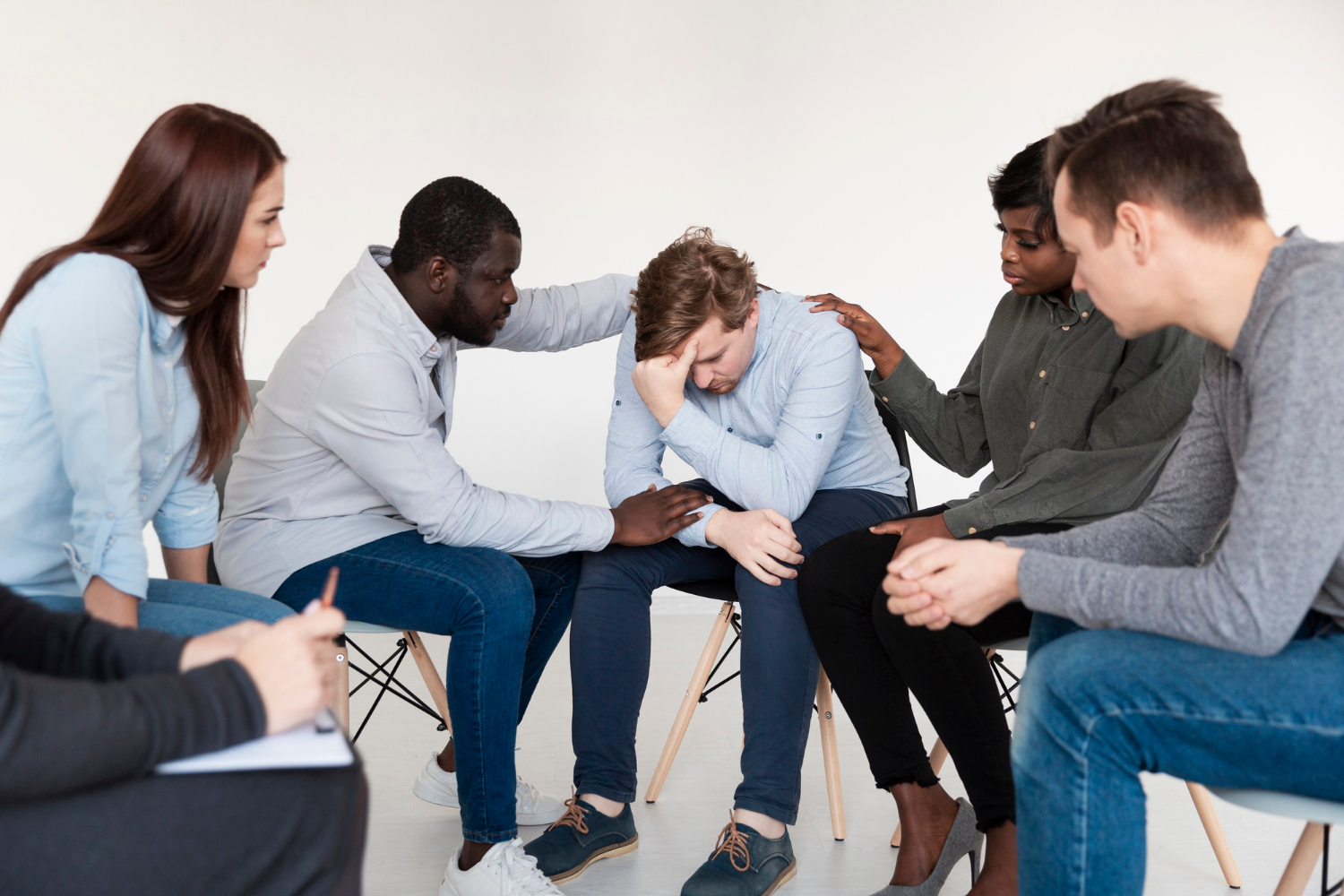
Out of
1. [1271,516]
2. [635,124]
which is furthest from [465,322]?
[635,124]

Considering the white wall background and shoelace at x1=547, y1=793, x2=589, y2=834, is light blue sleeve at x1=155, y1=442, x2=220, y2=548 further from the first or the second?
the white wall background

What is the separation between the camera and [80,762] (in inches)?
29.9

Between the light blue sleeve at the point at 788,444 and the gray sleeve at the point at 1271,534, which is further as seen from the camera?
the light blue sleeve at the point at 788,444

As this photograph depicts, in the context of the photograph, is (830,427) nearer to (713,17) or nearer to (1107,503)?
(1107,503)

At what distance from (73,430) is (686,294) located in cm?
95

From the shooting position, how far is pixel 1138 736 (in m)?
1.02

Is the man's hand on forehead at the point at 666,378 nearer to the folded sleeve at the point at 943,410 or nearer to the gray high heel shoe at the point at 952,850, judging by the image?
the folded sleeve at the point at 943,410

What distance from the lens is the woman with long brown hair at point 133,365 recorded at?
1.23 m

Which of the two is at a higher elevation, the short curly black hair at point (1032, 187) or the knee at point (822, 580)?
the short curly black hair at point (1032, 187)

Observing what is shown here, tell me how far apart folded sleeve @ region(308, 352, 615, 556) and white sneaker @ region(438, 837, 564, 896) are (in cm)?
47

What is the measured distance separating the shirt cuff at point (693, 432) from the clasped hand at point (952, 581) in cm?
67

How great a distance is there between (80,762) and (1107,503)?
144 centimetres

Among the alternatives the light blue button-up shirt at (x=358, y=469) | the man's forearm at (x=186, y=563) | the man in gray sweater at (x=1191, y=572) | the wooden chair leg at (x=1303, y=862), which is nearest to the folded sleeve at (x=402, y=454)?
the light blue button-up shirt at (x=358, y=469)

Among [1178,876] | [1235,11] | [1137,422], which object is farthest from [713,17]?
[1178,876]
